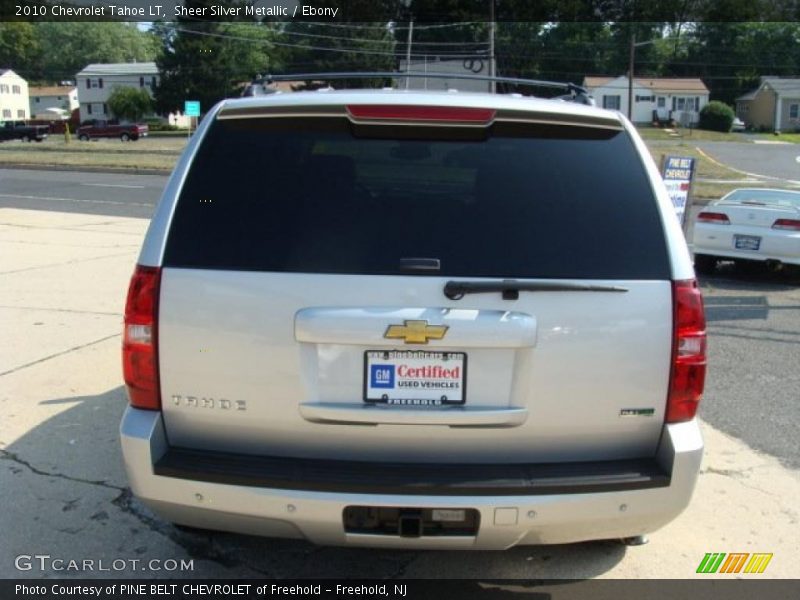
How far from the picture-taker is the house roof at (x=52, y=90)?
114875 millimetres

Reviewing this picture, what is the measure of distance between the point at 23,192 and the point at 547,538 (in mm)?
22106

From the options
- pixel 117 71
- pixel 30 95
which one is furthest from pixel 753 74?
pixel 30 95

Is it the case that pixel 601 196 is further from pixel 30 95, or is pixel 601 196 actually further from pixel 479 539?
pixel 30 95

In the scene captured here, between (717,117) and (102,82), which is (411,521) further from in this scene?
(102,82)

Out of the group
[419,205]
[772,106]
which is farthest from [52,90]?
[419,205]

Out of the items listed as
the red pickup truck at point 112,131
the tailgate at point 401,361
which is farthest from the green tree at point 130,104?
the tailgate at point 401,361

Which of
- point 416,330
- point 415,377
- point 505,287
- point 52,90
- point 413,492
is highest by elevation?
point 52,90

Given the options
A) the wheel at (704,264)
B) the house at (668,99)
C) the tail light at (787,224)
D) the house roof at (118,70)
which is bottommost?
the wheel at (704,264)

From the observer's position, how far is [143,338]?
9.13ft

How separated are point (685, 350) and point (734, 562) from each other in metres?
1.34

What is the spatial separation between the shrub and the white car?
222ft

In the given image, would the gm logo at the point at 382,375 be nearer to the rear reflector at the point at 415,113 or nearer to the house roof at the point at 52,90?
the rear reflector at the point at 415,113

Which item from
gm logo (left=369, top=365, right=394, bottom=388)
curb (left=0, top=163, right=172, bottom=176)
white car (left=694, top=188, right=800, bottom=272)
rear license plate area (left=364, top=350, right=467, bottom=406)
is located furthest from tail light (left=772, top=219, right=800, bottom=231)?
curb (left=0, top=163, right=172, bottom=176)

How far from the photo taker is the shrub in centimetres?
7256
